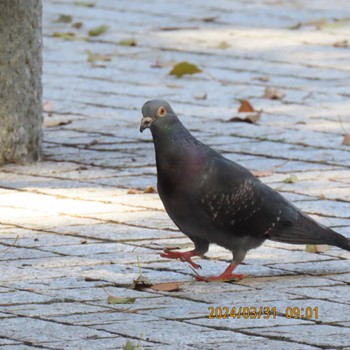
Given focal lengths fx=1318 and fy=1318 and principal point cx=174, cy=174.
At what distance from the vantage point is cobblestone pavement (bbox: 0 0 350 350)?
4.38 metres

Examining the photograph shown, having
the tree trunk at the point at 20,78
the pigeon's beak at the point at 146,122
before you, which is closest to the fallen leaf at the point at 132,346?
the pigeon's beak at the point at 146,122

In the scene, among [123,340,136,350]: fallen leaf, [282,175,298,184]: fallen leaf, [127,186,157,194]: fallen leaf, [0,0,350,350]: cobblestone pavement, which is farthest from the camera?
[282,175,298,184]: fallen leaf

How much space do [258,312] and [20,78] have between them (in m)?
2.63

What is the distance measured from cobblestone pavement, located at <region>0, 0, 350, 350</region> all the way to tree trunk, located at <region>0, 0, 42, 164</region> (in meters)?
0.14

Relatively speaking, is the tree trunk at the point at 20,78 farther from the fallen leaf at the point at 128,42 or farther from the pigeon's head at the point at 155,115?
the fallen leaf at the point at 128,42

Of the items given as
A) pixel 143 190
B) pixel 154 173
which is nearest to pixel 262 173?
pixel 154 173

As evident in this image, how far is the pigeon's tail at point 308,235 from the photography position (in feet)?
16.1

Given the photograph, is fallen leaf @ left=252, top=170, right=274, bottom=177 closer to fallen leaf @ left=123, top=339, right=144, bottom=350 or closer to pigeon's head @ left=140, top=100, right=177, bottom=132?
pigeon's head @ left=140, top=100, right=177, bottom=132

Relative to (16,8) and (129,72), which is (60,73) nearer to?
(129,72)

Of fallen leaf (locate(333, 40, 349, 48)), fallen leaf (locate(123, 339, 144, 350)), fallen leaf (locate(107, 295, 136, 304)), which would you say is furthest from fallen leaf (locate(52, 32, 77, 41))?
fallen leaf (locate(123, 339, 144, 350))

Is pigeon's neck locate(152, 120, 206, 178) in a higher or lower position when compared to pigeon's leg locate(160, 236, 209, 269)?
higher

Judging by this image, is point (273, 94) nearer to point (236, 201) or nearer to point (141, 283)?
point (236, 201)

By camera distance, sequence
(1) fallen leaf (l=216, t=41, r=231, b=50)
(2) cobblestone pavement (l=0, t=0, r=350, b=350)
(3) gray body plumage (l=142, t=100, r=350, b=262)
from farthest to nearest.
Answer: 1. (1) fallen leaf (l=216, t=41, r=231, b=50)
2. (3) gray body plumage (l=142, t=100, r=350, b=262)
3. (2) cobblestone pavement (l=0, t=0, r=350, b=350)

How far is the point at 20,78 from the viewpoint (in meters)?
6.69
